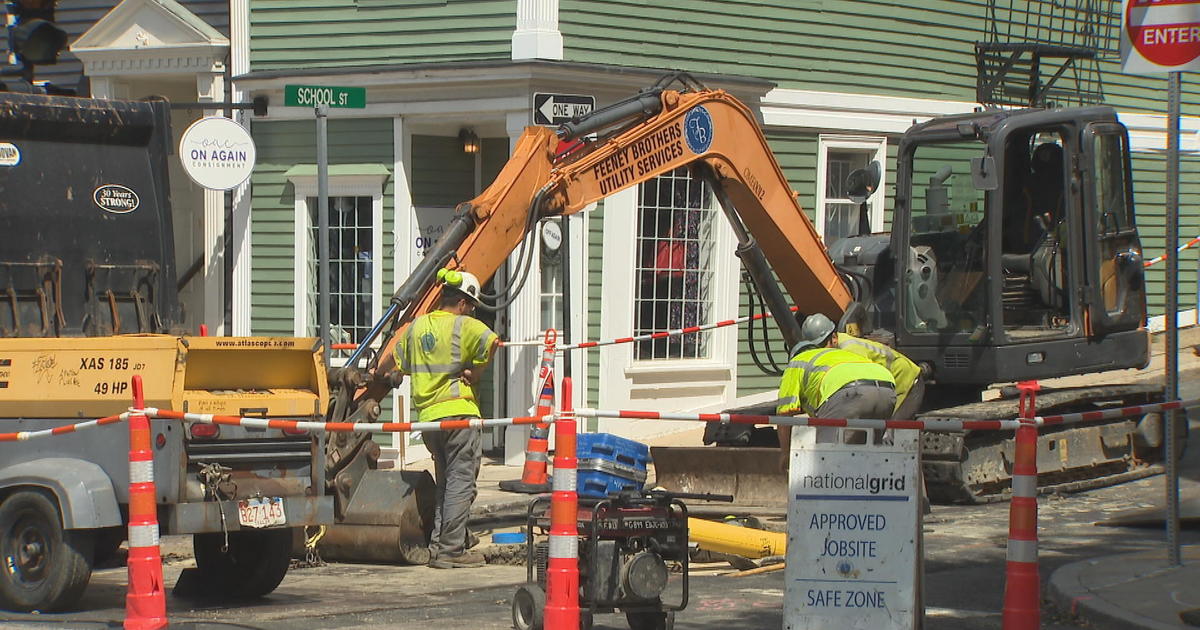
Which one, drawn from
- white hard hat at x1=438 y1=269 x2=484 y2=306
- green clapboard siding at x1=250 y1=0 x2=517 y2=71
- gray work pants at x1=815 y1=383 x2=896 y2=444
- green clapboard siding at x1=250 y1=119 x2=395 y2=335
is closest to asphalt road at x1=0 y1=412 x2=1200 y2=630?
gray work pants at x1=815 y1=383 x2=896 y2=444

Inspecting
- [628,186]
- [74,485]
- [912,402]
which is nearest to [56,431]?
[74,485]

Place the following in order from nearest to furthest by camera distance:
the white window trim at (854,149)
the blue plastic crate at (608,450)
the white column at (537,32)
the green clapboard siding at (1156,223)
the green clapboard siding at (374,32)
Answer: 1. the blue plastic crate at (608,450)
2. the white column at (537,32)
3. the green clapboard siding at (374,32)
4. the white window trim at (854,149)
5. the green clapboard siding at (1156,223)

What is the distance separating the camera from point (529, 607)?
26.9ft

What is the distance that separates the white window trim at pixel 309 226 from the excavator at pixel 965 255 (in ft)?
16.6

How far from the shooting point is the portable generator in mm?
7969

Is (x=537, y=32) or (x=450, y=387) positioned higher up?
(x=537, y=32)

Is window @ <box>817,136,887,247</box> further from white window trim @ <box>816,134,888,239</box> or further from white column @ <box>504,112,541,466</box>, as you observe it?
white column @ <box>504,112,541,466</box>

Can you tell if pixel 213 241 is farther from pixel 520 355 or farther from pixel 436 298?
pixel 436 298

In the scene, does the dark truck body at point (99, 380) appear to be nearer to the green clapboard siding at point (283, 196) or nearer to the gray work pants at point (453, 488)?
the gray work pants at point (453, 488)

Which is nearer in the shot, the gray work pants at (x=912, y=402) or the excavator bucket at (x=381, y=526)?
the excavator bucket at (x=381, y=526)

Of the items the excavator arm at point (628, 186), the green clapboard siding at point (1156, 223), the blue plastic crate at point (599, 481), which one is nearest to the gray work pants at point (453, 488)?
the excavator arm at point (628, 186)

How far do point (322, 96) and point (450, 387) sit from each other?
348 cm

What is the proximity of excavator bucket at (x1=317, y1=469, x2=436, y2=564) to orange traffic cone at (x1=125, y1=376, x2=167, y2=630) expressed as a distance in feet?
8.88

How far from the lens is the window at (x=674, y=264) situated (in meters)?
17.4
